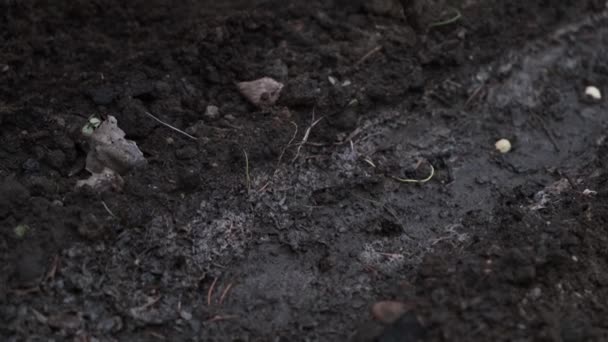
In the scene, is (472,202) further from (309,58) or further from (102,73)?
(102,73)

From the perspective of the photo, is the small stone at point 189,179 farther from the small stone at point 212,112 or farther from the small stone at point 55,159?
the small stone at point 55,159

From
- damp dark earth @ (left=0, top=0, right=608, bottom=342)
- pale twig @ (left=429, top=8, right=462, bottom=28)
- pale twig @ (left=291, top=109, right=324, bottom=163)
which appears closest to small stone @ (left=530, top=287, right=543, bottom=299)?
damp dark earth @ (left=0, top=0, right=608, bottom=342)

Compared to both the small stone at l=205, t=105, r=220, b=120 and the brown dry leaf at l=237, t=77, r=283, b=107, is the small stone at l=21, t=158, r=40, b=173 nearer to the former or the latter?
the small stone at l=205, t=105, r=220, b=120

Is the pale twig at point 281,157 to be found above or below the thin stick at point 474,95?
above

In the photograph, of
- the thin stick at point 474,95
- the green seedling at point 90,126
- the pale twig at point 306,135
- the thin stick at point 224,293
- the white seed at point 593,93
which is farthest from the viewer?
the white seed at point 593,93

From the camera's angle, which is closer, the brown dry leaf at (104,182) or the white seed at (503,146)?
the brown dry leaf at (104,182)

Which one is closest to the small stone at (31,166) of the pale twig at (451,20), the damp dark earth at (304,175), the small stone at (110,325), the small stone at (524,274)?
the damp dark earth at (304,175)
